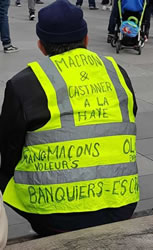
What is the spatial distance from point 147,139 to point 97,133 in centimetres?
289

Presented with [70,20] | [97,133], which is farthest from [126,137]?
[70,20]

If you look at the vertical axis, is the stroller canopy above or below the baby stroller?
above

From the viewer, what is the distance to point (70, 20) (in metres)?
2.65

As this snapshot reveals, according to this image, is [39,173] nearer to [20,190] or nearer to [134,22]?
[20,190]

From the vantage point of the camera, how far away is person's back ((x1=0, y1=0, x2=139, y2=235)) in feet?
8.38

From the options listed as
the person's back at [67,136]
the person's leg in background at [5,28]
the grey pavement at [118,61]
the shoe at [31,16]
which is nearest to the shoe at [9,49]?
the person's leg in background at [5,28]

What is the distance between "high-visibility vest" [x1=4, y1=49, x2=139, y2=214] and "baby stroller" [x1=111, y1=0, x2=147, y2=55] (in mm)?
6832

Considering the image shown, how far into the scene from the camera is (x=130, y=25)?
366 inches

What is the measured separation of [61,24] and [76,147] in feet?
2.00

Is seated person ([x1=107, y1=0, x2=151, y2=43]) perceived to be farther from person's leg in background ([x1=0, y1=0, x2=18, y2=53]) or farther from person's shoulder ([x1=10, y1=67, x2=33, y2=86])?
person's shoulder ([x1=10, y1=67, x2=33, y2=86])

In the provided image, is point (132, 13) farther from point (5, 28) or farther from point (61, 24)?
point (61, 24)

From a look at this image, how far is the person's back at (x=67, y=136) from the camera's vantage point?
8.38ft

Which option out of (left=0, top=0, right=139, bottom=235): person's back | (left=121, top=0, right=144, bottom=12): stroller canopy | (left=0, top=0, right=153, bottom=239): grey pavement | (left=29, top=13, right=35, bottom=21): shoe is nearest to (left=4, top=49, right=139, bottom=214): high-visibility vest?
(left=0, top=0, right=139, bottom=235): person's back

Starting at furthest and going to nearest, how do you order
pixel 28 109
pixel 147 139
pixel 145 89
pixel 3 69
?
pixel 3 69, pixel 145 89, pixel 147 139, pixel 28 109
